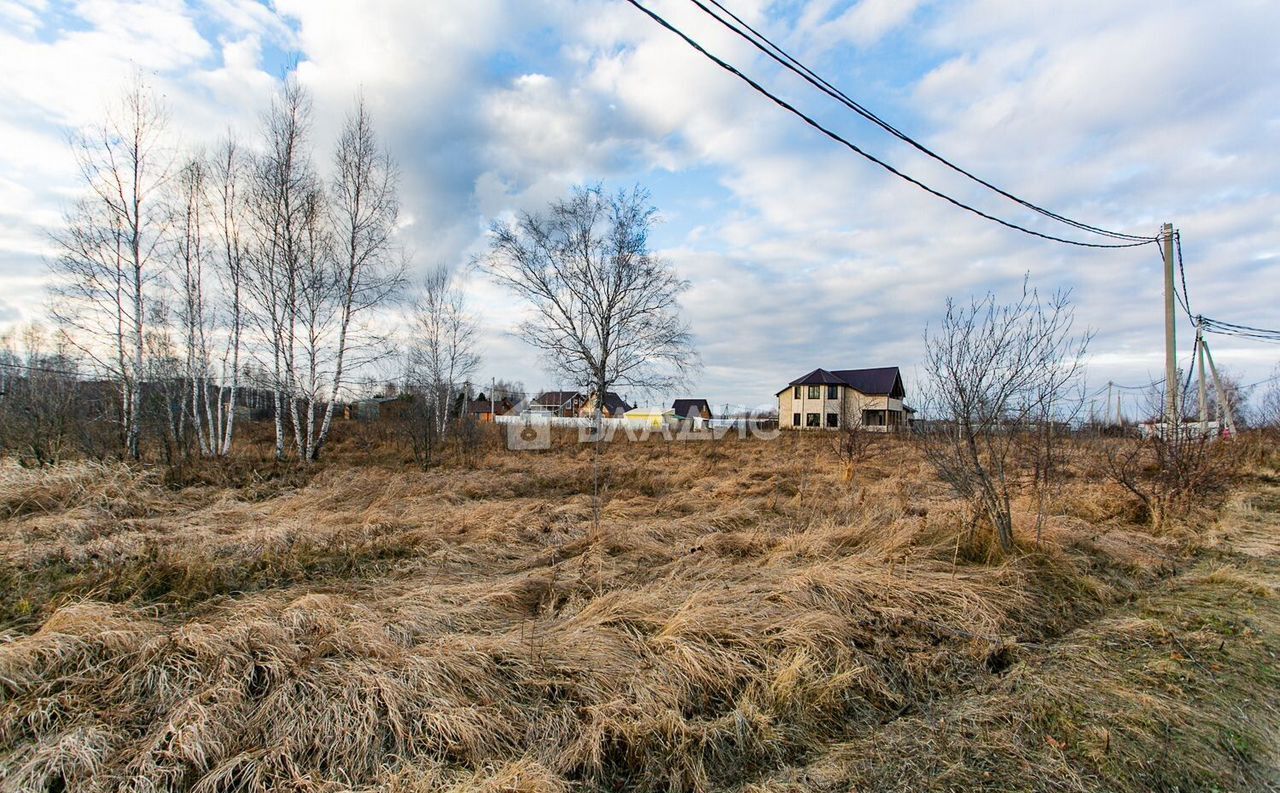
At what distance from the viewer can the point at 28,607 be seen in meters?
3.37

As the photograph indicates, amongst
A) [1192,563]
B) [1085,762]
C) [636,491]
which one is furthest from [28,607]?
[1192,563]

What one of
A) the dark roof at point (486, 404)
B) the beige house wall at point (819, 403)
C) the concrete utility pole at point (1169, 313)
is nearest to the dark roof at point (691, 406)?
the beige house wall at point (819, 403)

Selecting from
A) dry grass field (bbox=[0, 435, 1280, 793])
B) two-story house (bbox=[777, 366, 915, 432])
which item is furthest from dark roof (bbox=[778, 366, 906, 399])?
dry grass field (bbox=[0, 435, 1280, 793])

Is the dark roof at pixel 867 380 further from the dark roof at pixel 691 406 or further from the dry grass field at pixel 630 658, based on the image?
the dry grass field at pixel 630 658

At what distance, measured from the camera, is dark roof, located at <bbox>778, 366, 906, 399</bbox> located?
1564 inches

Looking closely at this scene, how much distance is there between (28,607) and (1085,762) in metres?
5.88

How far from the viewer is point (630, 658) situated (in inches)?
119

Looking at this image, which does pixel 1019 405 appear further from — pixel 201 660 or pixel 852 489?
pixel 201 660

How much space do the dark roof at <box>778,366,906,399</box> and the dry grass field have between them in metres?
34.9

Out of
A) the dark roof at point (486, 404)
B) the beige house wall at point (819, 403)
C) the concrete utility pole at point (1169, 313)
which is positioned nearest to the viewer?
the concrete utility pole at point (1169, 313)

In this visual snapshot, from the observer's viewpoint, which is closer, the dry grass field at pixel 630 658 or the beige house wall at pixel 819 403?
the dry grass field at pixel 630 658

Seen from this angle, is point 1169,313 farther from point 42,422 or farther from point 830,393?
point 830,393

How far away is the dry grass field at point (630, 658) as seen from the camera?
2.28 meters

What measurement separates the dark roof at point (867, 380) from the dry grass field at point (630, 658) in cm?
3495
